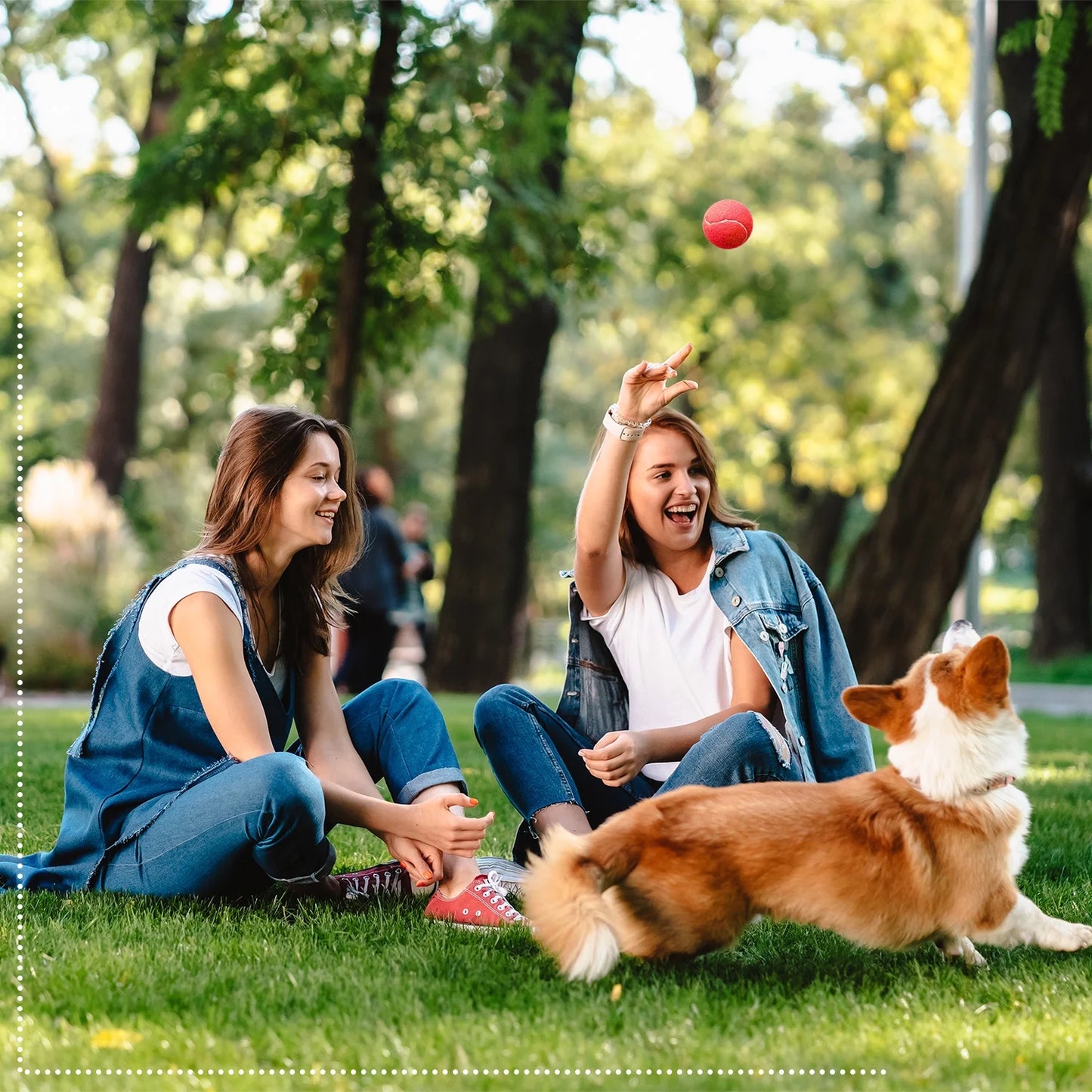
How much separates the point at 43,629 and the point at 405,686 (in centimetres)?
1118

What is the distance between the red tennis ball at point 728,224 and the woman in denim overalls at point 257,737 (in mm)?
1566

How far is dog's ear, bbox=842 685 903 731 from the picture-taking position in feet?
10.6

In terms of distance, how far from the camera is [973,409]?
939cm

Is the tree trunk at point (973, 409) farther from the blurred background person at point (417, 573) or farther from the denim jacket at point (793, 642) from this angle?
the denim jacket at point (793, 642)

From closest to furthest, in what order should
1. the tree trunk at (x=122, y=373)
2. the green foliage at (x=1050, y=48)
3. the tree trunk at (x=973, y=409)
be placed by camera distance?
the green foliage at (x=1050, y=48), the tree trunk at (x=973, y=409), the tree trunk at (x=122, y=373)

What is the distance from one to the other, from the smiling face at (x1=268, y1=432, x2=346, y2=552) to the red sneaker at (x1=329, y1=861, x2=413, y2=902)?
0.99 meters

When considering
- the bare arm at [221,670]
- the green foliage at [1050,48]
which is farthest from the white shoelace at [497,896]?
the green foliage at [1050,48]

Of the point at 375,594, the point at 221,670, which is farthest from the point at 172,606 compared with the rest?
the point at 375,594

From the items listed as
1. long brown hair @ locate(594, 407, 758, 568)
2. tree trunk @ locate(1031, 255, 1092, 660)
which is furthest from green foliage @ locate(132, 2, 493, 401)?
tree trunk @ locate(1031, 255, 1092, 660)

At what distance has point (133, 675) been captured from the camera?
3648mm

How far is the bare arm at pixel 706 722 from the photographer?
3645mm

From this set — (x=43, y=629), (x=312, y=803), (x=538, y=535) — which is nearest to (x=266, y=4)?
(x=43, y=629)

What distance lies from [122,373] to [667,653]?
653 inches

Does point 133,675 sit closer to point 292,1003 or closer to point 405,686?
point 405,686
